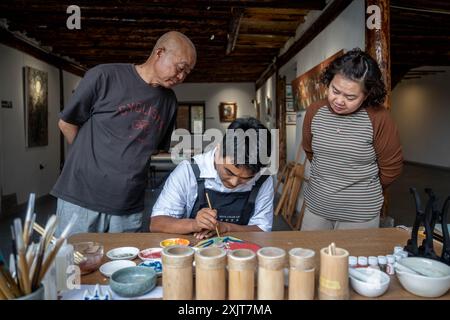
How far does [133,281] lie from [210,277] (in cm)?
28

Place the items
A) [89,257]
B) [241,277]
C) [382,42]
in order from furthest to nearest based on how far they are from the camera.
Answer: [382,42] → [89,257] → [241,277]

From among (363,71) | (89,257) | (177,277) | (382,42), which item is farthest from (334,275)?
(382,42)

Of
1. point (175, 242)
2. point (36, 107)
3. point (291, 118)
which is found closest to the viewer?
point (175, 242)

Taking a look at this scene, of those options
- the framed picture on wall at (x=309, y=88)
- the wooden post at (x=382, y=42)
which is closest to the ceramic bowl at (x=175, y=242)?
the wooden post at (x=382, y=42)

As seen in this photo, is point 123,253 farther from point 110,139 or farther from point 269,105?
point 269,105

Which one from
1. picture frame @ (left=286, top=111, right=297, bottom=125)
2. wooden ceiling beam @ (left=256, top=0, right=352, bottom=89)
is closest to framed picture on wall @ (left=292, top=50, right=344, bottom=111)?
wooden ceiling beam @ (left=256, top=0, right=352, bottom=89)

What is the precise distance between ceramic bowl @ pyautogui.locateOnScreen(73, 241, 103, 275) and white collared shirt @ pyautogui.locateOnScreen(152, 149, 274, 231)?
18.8 inches

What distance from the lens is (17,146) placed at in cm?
599

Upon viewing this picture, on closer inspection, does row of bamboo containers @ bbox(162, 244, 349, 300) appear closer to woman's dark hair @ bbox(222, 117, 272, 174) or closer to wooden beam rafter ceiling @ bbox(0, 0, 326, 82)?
woman's dark hair @ bbox(222, 117, 272, 174)

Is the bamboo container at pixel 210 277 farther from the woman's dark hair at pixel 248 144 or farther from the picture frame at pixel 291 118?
the picture frame at pixel 291 118

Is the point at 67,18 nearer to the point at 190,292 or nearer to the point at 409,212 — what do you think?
the point at 190,292

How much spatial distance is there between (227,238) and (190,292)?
0.57m

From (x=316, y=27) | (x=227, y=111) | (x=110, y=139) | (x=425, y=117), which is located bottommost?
(x=110, y=139)
